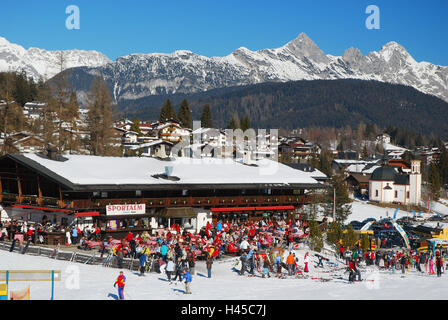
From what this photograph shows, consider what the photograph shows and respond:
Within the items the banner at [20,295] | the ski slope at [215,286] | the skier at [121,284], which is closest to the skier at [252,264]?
the ski slope at [215,286]

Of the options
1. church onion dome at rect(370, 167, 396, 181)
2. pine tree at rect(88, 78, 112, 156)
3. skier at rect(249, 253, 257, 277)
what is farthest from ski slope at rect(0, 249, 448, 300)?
church onion dome at rect(370, 167, 396, 181)

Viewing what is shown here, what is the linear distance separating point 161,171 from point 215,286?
2003 cm

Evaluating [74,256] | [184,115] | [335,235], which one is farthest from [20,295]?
[184,115]

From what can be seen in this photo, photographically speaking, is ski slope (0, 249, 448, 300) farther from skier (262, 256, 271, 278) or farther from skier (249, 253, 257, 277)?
skier (249, 253, 257, 277)

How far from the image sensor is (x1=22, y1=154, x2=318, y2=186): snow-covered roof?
37.7m

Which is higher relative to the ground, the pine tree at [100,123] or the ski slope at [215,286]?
the pine tree at [100,123]

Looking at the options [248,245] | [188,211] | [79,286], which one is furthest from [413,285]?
[188,211]

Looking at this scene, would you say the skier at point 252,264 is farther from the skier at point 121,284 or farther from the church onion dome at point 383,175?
the church onion dome at point 383,175

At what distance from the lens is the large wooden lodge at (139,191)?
120 feet

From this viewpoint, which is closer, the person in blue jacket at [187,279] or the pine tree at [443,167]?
the person in blue jacket at [187,279]

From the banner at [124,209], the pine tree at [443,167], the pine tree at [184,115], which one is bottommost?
the pine tree at [443,167]

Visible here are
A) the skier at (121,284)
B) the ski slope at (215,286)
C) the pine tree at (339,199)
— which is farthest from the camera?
the pine tree at (339,199)

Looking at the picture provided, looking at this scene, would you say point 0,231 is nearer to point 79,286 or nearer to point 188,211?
point 79,286
